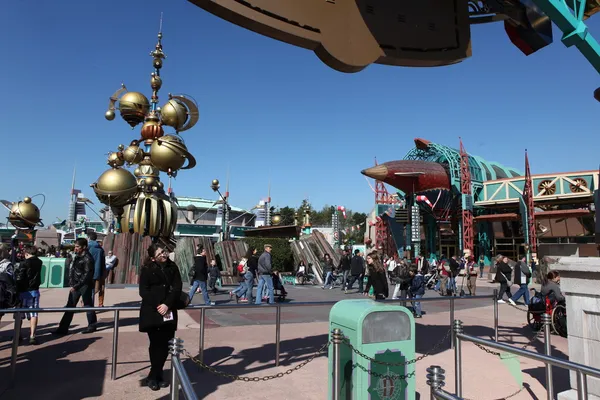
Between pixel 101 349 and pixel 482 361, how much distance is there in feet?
19.3

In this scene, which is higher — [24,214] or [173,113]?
[173,113]

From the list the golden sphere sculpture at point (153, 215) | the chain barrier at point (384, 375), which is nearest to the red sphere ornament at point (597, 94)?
the chain barrier at point (384, 375)

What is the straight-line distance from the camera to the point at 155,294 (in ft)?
16.3

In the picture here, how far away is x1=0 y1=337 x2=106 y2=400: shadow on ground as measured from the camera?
186 inches

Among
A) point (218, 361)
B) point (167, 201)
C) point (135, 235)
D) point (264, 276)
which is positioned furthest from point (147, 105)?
point (218, 361)

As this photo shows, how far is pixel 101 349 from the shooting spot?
6.68 metres

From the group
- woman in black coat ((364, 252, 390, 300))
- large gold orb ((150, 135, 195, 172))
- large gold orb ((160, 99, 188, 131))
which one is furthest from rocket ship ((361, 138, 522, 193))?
woman in black coat ((364, 252, 390, 300))

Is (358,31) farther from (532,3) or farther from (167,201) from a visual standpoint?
(167,201)

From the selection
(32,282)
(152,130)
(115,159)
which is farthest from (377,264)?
(115,159)

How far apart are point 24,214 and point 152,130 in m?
8.69

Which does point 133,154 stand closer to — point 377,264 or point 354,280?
point 354,280

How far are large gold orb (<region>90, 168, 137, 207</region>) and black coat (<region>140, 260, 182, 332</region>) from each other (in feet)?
46.9

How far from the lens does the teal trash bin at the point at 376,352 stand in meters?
3.91

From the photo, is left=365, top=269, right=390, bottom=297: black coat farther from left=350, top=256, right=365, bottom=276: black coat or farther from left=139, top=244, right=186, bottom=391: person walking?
left=350, top=256, right=365, bottom=276: black coat
